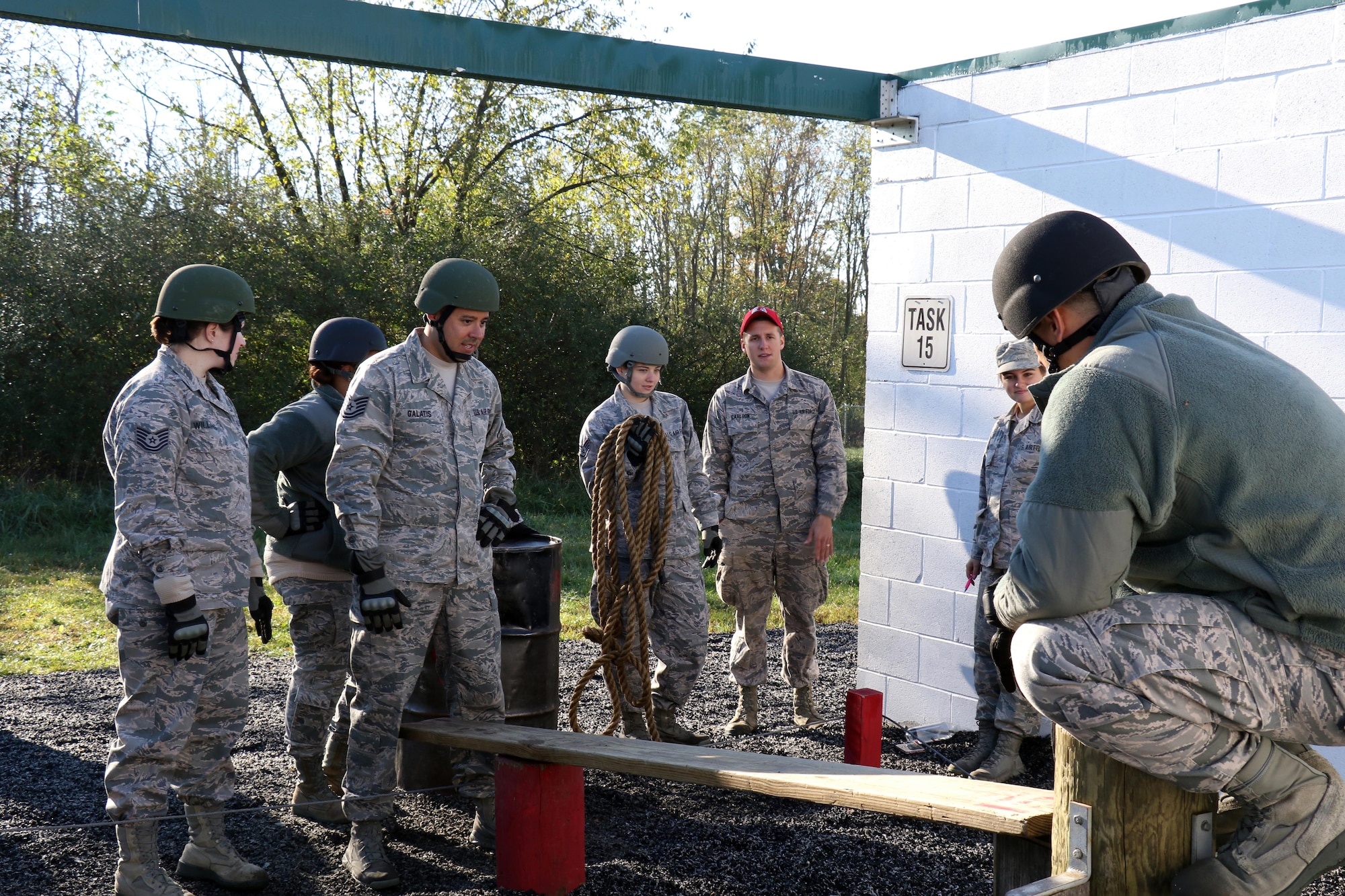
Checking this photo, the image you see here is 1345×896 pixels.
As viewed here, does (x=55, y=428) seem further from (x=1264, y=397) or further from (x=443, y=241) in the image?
(x=1264, y=397)

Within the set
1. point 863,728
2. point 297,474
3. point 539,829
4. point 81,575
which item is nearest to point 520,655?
point 539,829

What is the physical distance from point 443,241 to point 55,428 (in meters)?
4.83

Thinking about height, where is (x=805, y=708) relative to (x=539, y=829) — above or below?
below

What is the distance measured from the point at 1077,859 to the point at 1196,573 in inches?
24.8

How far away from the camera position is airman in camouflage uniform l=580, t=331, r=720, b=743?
514 centimetres

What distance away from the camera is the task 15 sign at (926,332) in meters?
5.32

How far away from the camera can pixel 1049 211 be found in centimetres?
495

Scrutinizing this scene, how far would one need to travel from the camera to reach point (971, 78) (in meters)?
5.17

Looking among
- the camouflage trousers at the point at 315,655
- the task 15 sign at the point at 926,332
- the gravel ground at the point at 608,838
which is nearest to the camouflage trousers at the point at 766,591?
the gravel ground at the point at 608,838

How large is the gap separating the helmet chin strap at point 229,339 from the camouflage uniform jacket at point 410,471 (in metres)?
0.41

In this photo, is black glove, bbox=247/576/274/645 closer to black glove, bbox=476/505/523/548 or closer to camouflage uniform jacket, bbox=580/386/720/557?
black glove, bbox=476/505/523/548

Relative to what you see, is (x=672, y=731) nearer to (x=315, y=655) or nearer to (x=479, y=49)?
(x=315, y=655)

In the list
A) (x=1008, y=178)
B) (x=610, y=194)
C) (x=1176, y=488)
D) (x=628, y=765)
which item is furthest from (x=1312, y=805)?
(x=610, y=194)

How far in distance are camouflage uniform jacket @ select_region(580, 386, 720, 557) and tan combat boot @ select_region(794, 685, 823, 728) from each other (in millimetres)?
949
